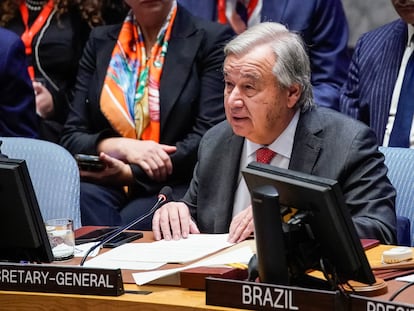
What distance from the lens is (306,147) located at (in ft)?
9.55

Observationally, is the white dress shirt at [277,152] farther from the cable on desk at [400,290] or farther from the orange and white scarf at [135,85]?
the orange and white scarf at [135,85]

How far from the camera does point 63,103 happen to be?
452cm

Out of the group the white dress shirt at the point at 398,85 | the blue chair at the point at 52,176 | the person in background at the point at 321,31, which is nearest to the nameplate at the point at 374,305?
the blue chair at the point at 52,176

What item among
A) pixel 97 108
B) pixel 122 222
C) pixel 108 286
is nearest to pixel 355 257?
pixel 108 286

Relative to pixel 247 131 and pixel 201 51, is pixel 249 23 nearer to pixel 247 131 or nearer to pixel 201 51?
pixel 201 51

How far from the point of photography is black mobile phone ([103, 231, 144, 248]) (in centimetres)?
275

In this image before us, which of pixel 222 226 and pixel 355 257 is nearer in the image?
pixel 355 257

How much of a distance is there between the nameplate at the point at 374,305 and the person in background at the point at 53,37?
8.85 ft

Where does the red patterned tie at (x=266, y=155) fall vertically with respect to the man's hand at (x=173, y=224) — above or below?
above

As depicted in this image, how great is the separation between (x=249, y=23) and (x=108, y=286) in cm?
237

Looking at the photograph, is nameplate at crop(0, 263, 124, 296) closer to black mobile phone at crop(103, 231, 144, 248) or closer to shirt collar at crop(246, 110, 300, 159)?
black mobile phone at crop(103, 231, 144, 248)

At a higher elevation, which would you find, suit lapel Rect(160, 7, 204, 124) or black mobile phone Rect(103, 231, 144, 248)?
suit lapel Rect(160, 7, 204, 124)

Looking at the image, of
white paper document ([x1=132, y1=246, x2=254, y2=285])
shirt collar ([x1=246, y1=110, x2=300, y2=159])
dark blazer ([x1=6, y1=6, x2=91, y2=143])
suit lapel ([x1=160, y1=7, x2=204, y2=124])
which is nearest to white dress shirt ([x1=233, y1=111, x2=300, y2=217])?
shirt collar ([x1=246, y1=110, x2=300, y2=159])

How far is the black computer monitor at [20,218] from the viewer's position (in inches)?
89.1
